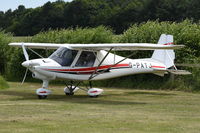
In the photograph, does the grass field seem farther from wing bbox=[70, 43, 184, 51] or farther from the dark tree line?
the dark tree line

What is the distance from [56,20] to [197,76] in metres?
57.4

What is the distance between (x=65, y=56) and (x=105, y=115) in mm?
5890

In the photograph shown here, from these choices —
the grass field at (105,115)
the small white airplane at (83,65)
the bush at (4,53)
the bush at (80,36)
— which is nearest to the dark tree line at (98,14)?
the bush at (4,53)

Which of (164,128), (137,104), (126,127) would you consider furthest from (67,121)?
(137,104)

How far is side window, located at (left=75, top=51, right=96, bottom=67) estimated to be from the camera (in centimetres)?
1829

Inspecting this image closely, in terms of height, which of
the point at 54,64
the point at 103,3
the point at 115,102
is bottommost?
the point at 115,102

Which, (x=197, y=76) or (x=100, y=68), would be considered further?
(x=197, y=76)

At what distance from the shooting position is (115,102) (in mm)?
16547

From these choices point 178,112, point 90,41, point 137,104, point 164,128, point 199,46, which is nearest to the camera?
point 164,128

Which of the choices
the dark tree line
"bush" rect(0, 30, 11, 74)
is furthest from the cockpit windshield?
the dark tree line

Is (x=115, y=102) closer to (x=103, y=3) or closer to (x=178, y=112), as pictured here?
(x=178, y=112)

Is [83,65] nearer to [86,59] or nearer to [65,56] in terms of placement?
[86,59]

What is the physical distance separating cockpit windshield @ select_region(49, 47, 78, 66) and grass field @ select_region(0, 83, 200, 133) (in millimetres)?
1377

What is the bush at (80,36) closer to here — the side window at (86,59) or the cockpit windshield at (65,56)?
the side window at (86,59)
